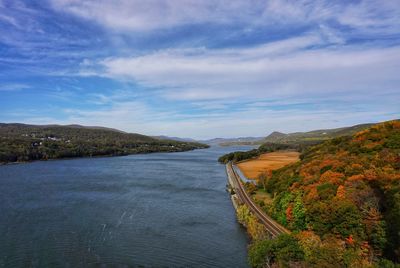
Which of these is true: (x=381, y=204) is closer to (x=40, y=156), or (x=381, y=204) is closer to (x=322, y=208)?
(x=322, y=208)

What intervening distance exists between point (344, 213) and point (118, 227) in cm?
1984

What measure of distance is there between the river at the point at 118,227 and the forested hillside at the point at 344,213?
4929 mm

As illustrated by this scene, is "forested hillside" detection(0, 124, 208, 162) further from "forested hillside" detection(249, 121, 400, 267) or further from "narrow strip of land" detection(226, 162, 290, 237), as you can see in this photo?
"forested hillside" detection(249, 121, 400, 267)

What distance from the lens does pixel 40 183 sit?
54938mm

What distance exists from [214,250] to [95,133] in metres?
181

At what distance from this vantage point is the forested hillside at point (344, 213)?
17.3 m

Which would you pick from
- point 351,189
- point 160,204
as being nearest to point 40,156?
point 160,204

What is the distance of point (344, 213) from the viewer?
21672mm

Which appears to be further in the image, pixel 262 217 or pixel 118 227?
pixel 118 227

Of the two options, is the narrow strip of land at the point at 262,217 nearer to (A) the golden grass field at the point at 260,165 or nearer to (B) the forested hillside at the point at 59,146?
(A) the golden grass field at the point at 260,165

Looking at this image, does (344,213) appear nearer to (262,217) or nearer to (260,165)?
(262,217)

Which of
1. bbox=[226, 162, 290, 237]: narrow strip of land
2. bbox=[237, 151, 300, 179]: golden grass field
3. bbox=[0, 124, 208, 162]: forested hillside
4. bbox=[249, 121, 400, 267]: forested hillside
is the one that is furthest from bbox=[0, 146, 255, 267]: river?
bbox=[0, 124, 208, 162]: forested hillside

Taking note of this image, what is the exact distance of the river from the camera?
23.2 m

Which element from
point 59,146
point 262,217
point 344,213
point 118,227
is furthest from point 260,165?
point 59,146
